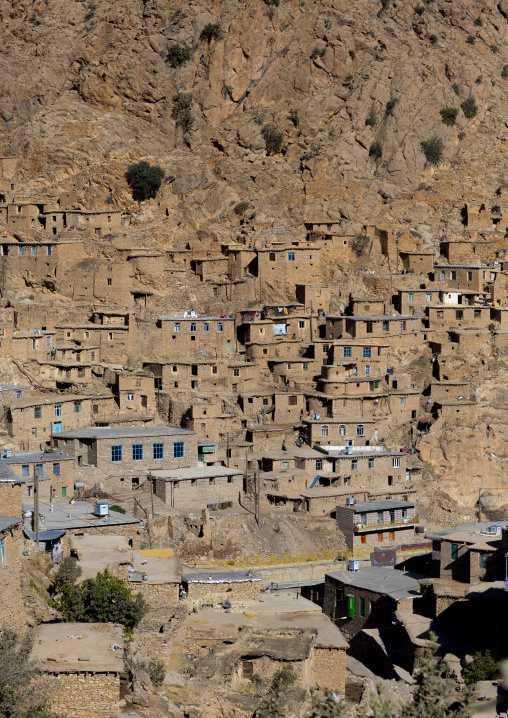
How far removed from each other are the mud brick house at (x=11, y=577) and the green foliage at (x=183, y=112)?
152 feet

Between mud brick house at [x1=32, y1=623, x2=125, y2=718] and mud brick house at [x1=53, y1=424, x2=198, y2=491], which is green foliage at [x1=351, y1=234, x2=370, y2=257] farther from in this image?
mud brick house at [x1=32, y1=623, x2=125, y2=718]

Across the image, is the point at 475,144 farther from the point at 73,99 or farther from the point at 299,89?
the point at 73,99

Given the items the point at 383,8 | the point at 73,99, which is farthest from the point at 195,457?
the point at 383,8

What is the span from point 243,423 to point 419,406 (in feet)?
28.3

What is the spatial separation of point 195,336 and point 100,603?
28087 mm

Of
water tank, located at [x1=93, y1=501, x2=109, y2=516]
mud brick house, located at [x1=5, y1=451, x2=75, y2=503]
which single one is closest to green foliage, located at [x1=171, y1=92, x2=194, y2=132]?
mud brick house, located at [x1=5, y1=451, x2=75, y2=503]

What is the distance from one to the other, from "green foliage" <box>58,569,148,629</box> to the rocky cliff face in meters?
36.1

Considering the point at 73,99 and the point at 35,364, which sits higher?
the point at 73,99

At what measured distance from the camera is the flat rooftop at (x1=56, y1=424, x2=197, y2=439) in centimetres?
4722

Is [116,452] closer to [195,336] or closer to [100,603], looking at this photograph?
[195,336]

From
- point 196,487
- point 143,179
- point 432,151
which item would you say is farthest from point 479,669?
point 432,151

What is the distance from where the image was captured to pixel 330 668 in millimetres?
32250

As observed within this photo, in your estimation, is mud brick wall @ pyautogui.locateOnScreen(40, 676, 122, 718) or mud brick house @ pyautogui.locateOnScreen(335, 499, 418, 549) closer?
mud brick wall @ pyautogui.locateOnScreen(40, 676, 122, 718)

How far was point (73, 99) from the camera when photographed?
6938 centimetres
